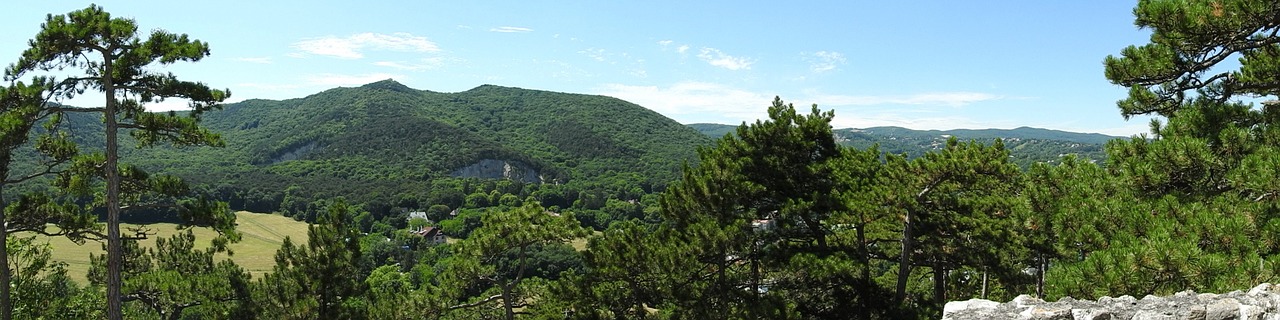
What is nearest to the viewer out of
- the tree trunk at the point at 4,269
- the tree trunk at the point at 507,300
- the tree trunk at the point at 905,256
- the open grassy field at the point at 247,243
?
the tree trunk at the point at 4,269

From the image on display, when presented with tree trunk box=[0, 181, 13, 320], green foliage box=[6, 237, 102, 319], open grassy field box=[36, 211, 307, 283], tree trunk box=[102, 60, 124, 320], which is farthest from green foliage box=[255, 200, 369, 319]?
open grassy field box=[36, 211, 307, 283]

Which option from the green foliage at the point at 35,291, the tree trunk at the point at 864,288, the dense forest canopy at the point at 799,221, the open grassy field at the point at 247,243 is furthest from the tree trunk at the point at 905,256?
the open grassy field at the point at 247,243

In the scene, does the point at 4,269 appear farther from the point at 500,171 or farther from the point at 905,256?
the point at 500,171

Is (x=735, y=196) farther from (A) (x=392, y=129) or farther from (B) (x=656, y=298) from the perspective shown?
(A) (x=392, y=129)

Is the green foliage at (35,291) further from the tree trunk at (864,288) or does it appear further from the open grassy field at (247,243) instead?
the open grassy field at (247,243)

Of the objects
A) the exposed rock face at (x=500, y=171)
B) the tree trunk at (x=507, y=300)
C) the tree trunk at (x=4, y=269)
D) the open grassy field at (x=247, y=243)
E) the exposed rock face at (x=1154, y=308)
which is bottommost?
the open grassy field at (x=247, y=243)

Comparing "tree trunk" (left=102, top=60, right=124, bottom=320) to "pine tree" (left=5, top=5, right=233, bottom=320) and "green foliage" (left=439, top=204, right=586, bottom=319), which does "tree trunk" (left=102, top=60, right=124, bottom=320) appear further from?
"green foliage" (left=439, top=204, right=586, bottom=319)
